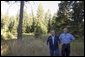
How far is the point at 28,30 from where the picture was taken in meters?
59.1

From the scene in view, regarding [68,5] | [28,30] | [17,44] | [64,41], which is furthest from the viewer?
[28,30]

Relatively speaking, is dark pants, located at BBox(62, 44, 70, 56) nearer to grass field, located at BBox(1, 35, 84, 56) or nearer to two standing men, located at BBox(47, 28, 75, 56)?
two standing men, located at BBox(47, 28, 75, 56)

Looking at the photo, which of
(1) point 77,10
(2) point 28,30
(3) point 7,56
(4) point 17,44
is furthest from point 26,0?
(2) point 28,30

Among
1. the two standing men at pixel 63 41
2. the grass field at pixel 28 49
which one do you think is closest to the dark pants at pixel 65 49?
the two standing men at pixel 63 41

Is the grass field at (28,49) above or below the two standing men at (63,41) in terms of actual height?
below

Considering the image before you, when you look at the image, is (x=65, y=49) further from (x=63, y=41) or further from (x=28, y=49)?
(x=28, y=49)

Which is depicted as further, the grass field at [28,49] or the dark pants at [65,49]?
the grass field at [28,49]

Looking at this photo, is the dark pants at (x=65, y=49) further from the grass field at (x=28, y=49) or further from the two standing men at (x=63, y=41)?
the grass field at (x=28, y=49)

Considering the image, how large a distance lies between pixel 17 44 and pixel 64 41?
4.49 metres

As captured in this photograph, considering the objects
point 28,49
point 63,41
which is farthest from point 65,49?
point 28,49

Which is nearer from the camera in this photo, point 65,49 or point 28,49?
point 65,49

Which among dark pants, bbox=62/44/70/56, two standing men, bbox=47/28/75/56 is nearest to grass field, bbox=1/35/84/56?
dark pants, bbox=62/44/70/56

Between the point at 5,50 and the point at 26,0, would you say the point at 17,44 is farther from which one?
the point at 26,0

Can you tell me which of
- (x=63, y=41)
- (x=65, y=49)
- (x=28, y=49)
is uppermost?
(x=63, y=41)
